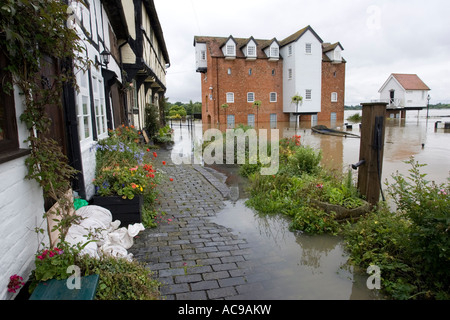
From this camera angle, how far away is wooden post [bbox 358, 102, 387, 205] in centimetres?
505

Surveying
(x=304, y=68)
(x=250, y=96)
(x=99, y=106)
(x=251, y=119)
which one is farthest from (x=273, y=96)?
(x=99, y=106)

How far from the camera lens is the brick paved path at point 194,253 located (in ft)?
10.7

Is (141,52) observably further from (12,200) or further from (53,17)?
(12,200)

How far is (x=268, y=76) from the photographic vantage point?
37.3 meters

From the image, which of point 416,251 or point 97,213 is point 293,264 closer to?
point 416,251

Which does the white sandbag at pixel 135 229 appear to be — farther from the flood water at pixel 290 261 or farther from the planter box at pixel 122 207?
the flood water at pixel 290 261

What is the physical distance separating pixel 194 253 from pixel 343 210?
262 cm

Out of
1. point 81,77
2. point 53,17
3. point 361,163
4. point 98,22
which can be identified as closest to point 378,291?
point 361,163

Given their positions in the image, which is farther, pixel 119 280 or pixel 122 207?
pixel 122 207

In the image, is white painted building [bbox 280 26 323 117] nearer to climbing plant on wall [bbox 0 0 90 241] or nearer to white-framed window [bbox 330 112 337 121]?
white-framed window [bbox 330 112 337 121]

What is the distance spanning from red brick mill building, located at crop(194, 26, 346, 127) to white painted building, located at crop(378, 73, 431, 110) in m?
14.6

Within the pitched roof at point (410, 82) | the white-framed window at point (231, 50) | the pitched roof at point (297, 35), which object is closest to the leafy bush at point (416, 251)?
the white-framed window at point (231, 50)

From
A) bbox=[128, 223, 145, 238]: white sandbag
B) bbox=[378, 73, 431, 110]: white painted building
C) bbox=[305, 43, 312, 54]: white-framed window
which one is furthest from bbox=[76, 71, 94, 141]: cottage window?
bbox=[378, 73, 431, 110]: white painted building

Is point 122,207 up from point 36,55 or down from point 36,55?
down
